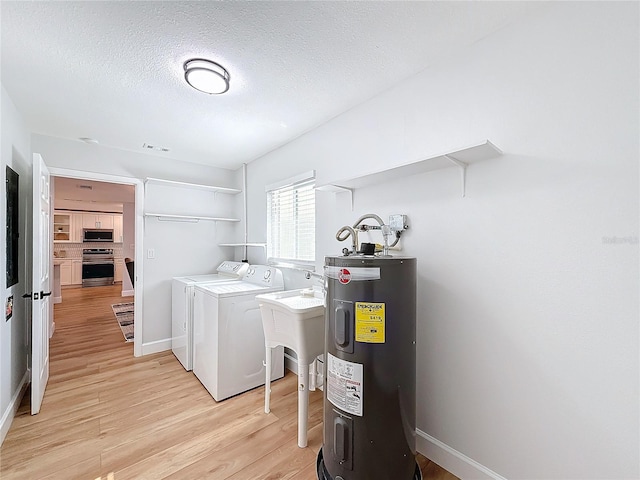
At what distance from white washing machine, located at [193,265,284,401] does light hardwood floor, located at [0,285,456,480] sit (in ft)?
0.40

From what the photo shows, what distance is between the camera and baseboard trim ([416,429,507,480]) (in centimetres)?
148

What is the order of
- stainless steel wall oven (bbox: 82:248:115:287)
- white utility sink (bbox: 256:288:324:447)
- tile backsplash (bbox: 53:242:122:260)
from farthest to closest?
1. stainless steel wall oven (bbox: 82:248:115:287)
2. tile backsplash (bbox: 53:242:122:260)
3. white utility sink (bbox: 256:288:324:447)

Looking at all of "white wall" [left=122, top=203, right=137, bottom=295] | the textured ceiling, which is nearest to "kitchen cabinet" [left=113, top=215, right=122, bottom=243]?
"white wall" [left=122, top=203, right=137, bottom=295]

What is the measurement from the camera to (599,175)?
1.16 metres

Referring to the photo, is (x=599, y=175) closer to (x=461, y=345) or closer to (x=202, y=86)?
(x=461, y=345)

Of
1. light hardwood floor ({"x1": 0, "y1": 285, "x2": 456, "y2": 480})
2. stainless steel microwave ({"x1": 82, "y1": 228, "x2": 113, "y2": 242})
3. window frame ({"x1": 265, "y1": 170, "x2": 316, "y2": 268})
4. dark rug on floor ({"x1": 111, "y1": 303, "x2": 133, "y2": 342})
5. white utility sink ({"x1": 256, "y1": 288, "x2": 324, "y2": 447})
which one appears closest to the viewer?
light hardwood floor ({"x1": 0, "y1": 285, "x2": 456, "y2": 480})

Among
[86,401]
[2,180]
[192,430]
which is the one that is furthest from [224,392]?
[2,180]

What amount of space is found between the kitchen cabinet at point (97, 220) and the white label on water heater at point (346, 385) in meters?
10.1

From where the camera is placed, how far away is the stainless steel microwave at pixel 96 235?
8.39 m

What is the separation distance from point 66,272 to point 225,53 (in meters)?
9.30

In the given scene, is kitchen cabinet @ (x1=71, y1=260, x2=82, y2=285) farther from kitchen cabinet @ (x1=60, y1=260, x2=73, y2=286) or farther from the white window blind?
the white window blind

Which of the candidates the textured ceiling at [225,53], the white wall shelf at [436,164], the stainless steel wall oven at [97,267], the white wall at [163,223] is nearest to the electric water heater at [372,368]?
the white wall shelf at [436,164]

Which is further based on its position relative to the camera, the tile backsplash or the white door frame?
the tile backsplash

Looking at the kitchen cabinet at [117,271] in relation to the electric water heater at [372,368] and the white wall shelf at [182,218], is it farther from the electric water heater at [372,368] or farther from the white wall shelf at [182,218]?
the electric water heater at [372,368]
